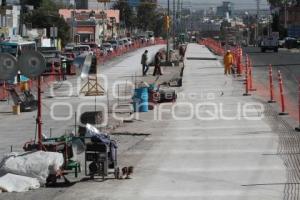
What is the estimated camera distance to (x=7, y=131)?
1912 cm

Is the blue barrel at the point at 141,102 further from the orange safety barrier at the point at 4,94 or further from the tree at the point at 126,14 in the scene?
the tree at the point at 126,14

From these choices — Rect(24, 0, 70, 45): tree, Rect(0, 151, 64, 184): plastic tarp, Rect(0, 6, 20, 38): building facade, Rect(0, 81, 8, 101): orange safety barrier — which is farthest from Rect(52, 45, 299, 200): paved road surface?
Rect(24, 0, 70, 45): tree

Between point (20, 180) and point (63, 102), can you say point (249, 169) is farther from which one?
point (63, 102)

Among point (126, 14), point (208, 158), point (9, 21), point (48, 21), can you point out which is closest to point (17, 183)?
point (208, 158)

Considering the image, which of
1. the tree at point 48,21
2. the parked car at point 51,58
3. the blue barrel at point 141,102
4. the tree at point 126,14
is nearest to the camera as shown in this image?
the blue barrel at point 141,102

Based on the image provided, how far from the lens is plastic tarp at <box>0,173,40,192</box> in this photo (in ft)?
35.2

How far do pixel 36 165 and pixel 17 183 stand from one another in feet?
1.40

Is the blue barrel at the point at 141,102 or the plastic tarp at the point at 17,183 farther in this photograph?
the blue barrel at the point at 141,102

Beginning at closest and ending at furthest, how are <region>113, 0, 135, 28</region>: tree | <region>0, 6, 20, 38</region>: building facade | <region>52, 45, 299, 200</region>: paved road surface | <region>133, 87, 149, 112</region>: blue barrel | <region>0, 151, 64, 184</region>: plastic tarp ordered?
<region>52, 45, 299, 200</region>: paved road surface, <region>0, 151, 64, 184</region>: plastic tarp, <region>133, 87, 149, 112</region>: blue barrel, <region>0, 6, 20, 38</region>: building facade, <region>113, 0, 135, 28</region>: tree

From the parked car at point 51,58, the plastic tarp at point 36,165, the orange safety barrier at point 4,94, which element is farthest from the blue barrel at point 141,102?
the parked car at point 51,58

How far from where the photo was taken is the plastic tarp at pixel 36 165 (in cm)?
1109

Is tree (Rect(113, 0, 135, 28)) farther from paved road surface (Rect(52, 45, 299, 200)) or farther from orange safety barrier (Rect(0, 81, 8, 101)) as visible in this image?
paved road surface (Rect(52, 45, 299, 200))

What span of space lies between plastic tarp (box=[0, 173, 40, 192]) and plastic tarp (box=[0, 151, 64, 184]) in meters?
0.10

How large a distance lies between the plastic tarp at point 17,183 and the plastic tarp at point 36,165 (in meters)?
0.10
